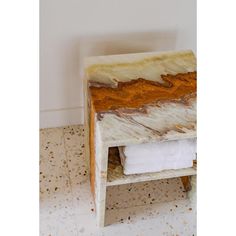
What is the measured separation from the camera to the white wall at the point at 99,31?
1.35 m

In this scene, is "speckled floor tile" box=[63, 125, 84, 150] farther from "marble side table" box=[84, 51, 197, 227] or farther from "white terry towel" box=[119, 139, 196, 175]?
"white terry towel" box=[119, 139, 196, 175]

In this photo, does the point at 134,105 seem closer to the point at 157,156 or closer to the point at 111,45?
the point at 157,156

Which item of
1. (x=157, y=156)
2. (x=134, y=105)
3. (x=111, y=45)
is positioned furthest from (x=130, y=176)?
(x=111, y=45)

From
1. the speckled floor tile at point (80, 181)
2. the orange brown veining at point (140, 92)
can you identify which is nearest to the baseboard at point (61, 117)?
the speckled floor tile at point (80, 181)

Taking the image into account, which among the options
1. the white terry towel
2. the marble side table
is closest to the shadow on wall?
the marble side table

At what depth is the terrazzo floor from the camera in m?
1.39

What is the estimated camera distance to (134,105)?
4.00 ft

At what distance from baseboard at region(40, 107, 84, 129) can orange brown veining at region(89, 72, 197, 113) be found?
422mm

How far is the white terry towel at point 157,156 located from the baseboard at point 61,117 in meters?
0.45

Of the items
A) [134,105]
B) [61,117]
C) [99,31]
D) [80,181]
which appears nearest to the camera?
[134,105]

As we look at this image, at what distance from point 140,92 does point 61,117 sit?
0.51m
